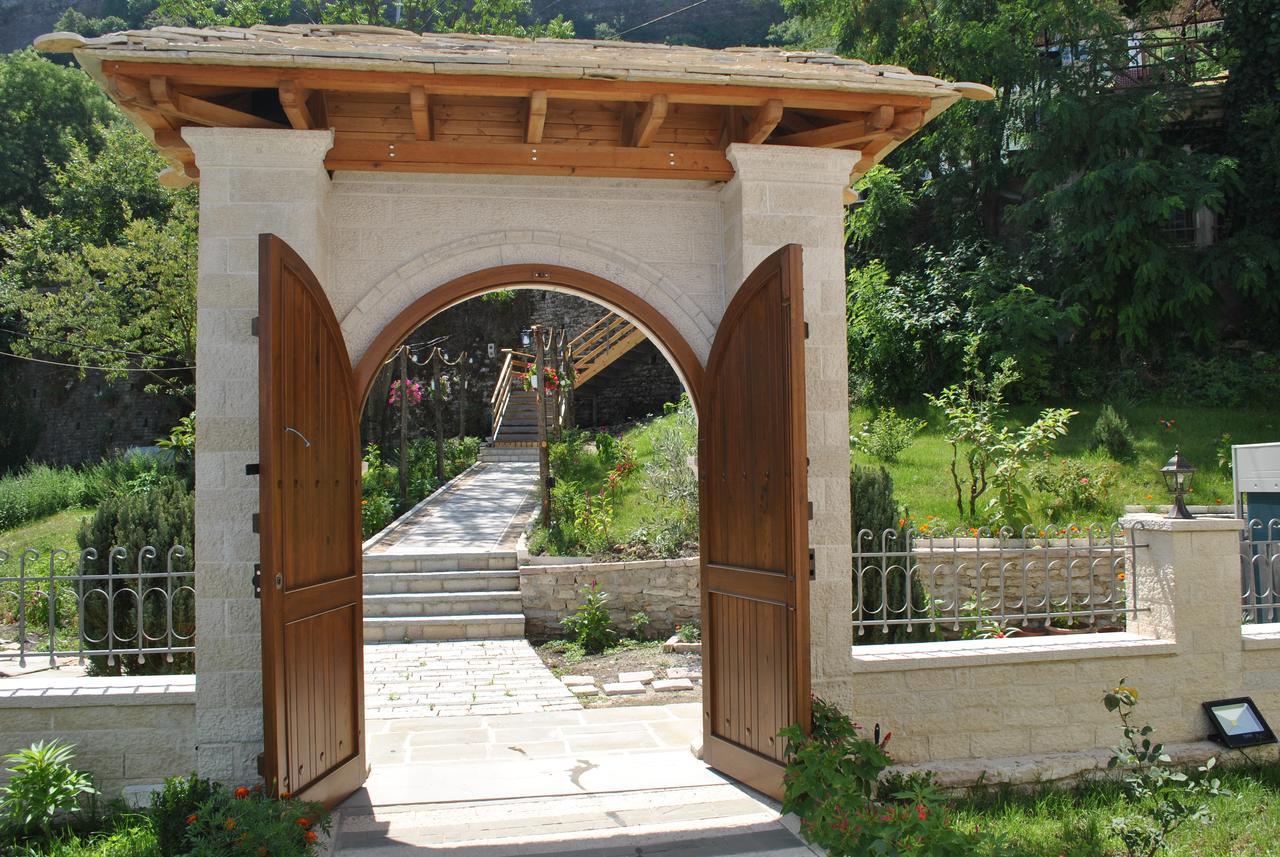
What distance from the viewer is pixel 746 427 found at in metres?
4.34

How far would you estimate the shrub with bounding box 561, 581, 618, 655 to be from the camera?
27.8 feet

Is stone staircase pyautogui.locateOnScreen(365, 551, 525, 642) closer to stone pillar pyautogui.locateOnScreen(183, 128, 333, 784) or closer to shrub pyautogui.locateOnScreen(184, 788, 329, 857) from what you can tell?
stone pillar pyautogui.locateOnScreen(183, 128, 333, 784)

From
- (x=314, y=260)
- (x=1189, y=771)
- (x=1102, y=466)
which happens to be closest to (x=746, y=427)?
(x=314, y=260)

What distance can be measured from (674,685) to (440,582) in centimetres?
382

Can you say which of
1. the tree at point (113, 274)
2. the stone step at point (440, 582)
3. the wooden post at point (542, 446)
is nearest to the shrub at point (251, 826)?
the stone step at point (440, 582)

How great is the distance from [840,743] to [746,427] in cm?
149

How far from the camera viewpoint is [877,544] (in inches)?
283

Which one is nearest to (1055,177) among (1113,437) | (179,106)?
(1113,437)

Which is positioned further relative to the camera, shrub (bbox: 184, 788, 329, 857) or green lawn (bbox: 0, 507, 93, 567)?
green lawn (bbox: 0, 507, 93, 567)

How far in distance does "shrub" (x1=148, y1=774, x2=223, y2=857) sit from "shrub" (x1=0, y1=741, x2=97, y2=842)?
477mm

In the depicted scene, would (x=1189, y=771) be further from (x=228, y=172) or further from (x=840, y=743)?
(x=228, y=172)

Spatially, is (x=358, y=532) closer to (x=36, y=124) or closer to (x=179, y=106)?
(x=179, y=106)

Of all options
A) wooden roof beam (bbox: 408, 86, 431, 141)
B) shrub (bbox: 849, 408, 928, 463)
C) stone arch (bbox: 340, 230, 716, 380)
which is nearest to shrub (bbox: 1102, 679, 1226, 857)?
stone arch (bbox: 340, 230, 716, 380)

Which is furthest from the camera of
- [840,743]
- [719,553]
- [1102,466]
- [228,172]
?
[1102,466]
